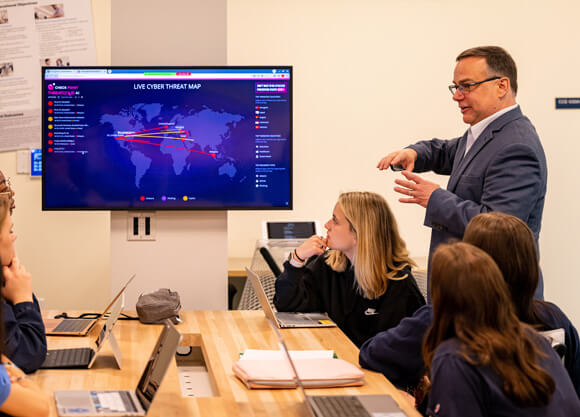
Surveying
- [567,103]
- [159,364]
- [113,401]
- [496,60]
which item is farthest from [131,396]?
[567,103]

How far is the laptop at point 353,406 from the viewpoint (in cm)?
162

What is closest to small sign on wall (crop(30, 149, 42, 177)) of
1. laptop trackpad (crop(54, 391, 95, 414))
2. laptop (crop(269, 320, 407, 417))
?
laptop trackpad (crop(54, 391, 95, 414))

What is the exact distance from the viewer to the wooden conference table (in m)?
1.72

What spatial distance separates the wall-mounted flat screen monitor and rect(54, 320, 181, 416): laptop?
1.41m

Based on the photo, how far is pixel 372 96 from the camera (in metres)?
4.76

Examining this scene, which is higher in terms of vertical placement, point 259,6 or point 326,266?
point 259,6

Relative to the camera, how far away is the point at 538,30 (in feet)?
15.8

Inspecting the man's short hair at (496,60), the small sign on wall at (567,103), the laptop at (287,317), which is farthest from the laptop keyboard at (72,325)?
the small sign on wall at (567,103)

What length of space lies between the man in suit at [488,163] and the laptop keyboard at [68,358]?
4.21 ft

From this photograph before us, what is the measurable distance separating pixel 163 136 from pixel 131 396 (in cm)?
153

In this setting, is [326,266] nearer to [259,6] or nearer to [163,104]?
[163,104]

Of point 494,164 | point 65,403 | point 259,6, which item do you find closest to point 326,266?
point 494,164

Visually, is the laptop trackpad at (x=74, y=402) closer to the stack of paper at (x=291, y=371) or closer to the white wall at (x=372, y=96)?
the stack of paper at (x=291, y=371)

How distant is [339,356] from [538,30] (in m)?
3.61
